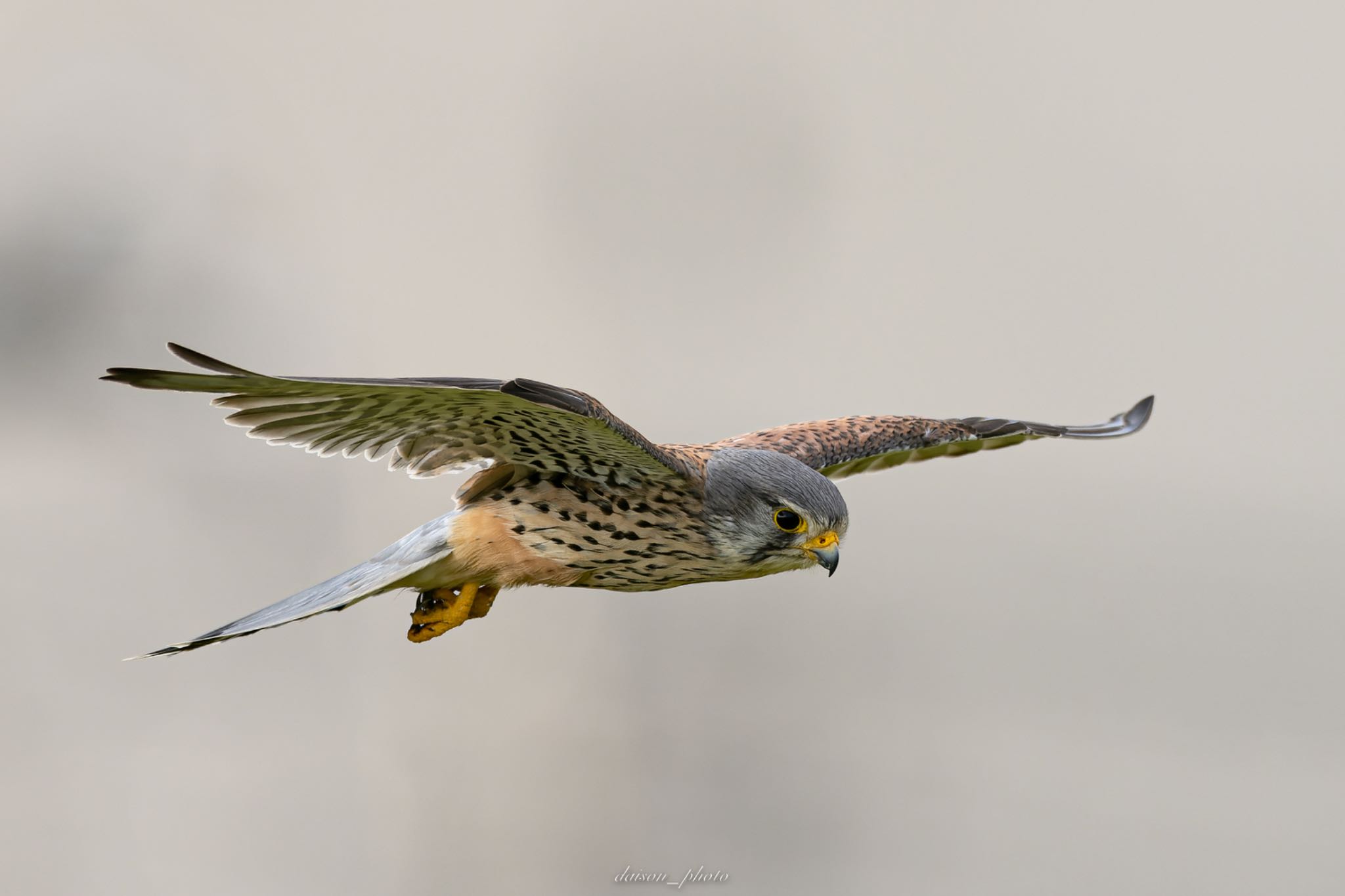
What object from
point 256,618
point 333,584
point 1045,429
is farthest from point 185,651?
point 1045,429

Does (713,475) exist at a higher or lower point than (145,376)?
lower

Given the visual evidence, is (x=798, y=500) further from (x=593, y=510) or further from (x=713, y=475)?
(x=593, y=510)

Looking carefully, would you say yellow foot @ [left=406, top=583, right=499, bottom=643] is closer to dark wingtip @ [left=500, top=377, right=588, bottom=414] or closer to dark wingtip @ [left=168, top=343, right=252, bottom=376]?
dark wingtip @ [left=500, top=377, right=588, bottom=414]

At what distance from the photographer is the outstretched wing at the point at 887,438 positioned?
334 cm

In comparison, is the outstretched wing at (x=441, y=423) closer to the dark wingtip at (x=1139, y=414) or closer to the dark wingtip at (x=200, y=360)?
the dark wingtip at (x=200, y=360)

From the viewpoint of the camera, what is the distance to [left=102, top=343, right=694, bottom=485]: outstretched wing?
7.21 feet

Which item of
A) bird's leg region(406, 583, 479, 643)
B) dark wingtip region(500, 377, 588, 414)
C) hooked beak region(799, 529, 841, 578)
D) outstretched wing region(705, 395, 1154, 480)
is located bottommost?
bird's leg region(406, 583, 479, 643)

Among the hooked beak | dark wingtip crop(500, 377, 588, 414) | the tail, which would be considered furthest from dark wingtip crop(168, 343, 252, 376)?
the hooked beak

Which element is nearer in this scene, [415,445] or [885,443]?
[415,445]

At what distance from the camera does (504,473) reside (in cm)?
282

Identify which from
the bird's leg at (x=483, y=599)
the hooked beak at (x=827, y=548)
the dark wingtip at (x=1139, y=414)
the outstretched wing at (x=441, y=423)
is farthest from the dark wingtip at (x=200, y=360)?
the dark wingtip at (x=1139, y=414)

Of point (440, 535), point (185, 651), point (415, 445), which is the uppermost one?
point (415, 445)

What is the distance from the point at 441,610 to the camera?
2.86 metres

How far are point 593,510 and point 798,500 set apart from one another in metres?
0.45
